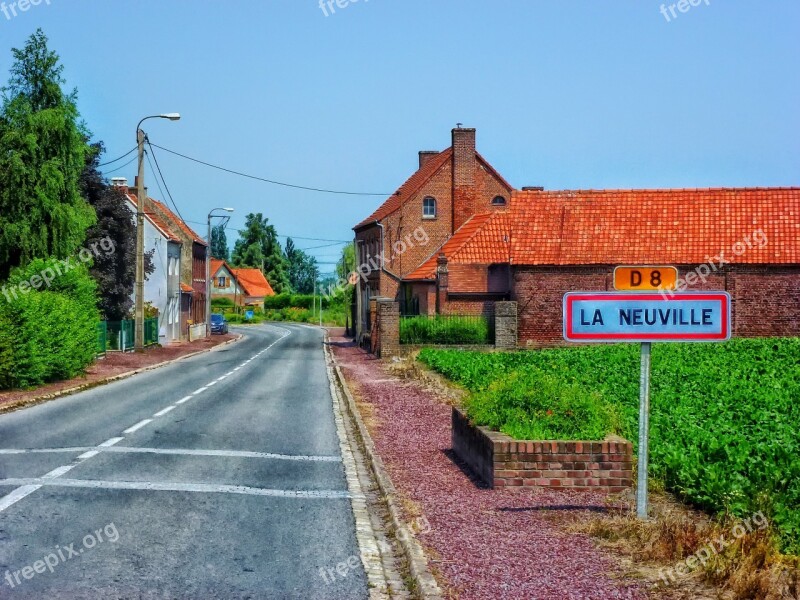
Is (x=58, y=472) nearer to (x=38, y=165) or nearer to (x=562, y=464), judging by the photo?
(x=562, y=464)

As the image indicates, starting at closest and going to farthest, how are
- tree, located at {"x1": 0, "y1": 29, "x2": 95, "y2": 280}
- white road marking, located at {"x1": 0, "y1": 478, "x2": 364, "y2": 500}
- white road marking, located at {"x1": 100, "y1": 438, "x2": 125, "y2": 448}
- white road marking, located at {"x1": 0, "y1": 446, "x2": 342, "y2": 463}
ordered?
white road marking, located at {"x1": 0, "y1": 478, "x2": 364, "y2": 500}, white road marking, located at {"x1": 0, "y1": 446, "x2": 342, "y2": 463}, white road marking, located at {"x1": 100, "y1": 438, "x2": 125, "y2": 448}, tree, located at {"x1": 0, "y1": 29, "x2": 95, "y2": 280}

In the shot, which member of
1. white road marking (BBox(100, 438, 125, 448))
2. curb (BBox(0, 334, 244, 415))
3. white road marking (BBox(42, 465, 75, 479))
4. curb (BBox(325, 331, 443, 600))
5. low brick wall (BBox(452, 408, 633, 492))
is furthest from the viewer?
curb (BBox(0, 334, 244, 415))

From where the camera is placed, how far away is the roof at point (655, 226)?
38.3 meters

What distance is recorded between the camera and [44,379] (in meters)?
25.4

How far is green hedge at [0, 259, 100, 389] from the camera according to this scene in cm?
2230

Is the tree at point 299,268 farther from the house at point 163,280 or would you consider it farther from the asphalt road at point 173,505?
the asphalt road at point 173,505

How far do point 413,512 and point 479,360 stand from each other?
724 inches

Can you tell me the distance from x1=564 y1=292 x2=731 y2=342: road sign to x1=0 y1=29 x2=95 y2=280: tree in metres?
29.5

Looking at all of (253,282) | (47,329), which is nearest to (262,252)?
(253,282)

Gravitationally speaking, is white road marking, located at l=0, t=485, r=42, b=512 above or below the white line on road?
above

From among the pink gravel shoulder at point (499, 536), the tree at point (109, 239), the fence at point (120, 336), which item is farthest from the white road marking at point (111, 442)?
the tree at point (109, 239)

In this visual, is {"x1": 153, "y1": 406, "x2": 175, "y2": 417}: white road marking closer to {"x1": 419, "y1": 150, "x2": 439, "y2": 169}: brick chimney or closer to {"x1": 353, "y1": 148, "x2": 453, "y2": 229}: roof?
{"x1": 353, "y1": 148, "x2": 453, "y2": 229}: roof

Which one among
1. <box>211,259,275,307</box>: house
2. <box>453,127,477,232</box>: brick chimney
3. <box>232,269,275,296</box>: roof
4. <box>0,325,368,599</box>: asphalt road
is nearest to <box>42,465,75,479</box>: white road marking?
<box>0,325,368,599</box>: asphalt road

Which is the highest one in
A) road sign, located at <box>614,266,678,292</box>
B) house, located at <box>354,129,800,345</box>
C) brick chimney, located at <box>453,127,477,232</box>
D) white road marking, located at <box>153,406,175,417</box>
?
brick chimney, located at <box>453,127,477,232</box>
